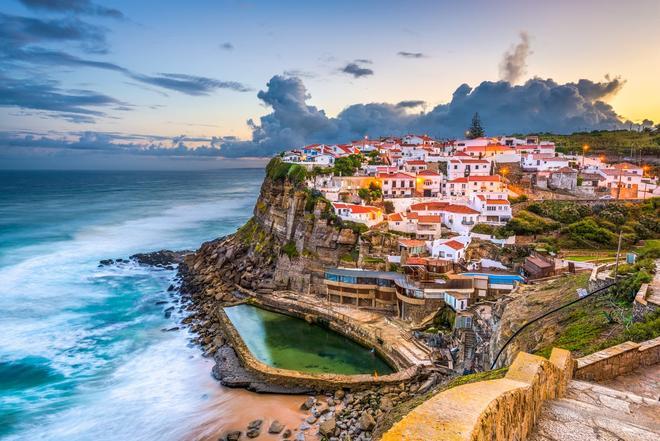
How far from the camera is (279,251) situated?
3712 cm

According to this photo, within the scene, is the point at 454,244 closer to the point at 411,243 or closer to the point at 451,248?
the point at 451,248

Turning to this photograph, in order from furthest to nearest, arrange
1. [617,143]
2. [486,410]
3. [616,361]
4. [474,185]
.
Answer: [617,143]
[474,185]
[616,361]
[486,410]

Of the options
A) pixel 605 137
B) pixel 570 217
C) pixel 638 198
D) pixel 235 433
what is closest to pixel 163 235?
pixel 235 433

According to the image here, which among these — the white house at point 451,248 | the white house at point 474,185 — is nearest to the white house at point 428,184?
the white house at point 474,185

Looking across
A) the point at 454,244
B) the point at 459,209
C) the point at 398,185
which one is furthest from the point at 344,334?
the point at 398,185

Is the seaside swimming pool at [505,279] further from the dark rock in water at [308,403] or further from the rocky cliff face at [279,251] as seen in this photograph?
the dark rock in water at [308,403]

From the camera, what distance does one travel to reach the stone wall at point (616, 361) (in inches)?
296

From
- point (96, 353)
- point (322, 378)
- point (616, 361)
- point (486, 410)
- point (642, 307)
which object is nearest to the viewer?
point (486, 410)

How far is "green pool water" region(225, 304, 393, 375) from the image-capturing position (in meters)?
22.7

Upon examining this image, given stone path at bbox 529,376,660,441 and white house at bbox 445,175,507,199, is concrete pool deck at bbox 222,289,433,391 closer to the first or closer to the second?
stone path at bbox 529,376,660,441

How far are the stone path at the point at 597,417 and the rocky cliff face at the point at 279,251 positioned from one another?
2618 centimetres

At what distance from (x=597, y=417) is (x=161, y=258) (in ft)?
161

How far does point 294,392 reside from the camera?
1997 centimetres

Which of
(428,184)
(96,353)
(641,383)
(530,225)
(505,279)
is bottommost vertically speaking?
(96,353)
